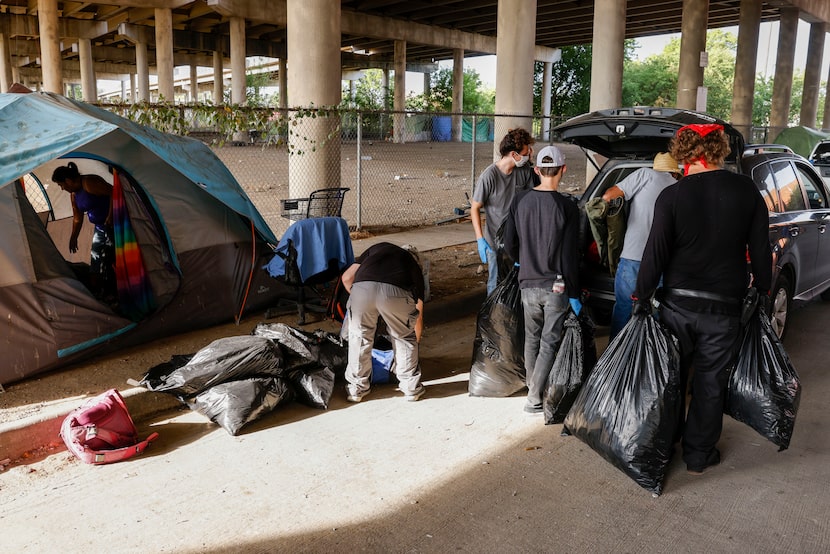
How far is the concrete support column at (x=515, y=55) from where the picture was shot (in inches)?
593

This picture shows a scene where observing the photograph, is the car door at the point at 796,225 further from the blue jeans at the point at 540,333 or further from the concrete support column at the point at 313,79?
the concrete support column at the point at 313,79

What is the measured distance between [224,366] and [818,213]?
536 centimetres

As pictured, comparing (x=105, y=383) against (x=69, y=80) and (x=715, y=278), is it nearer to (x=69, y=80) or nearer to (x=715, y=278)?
(x=715, y=278)

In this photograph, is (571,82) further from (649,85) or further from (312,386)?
(312,386)

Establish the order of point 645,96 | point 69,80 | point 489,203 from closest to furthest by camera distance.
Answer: point 489,203 → point 645,96 → point 69,80

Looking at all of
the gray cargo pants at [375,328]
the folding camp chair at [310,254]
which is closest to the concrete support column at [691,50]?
the folding camp chair at [310,254]

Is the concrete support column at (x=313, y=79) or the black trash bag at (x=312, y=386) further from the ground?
the concrete support column at (x=313, y=79)

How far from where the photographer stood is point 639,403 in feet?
12.7

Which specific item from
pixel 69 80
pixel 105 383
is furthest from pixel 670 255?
pixel 69 80

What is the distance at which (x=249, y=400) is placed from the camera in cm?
475

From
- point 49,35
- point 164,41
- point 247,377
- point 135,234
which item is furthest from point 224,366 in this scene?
point 164,41

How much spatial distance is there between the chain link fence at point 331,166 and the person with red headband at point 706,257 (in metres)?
4.82

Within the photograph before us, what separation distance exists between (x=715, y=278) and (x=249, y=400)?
2967 mm

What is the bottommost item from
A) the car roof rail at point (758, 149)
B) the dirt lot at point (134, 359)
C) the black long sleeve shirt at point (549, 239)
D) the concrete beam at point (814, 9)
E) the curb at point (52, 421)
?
the curb at point (52, 421)
